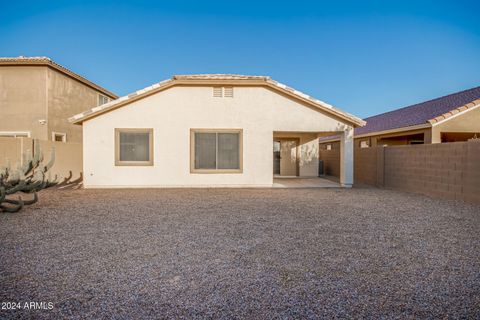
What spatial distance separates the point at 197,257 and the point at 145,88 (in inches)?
340

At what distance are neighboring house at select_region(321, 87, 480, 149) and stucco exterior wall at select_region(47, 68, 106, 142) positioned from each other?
18.4 m

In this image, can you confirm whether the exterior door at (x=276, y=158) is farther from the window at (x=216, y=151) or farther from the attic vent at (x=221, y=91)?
the attic vent at (x=221, y=91)

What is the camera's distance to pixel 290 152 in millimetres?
16141

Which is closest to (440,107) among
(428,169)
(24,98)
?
(428,169)

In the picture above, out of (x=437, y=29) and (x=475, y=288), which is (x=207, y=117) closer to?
(x=475, y=288)

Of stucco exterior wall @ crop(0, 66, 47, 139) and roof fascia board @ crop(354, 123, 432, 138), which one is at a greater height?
stucco exterior wall @ crop(0, 66, 47, 139)

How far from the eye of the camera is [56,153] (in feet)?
41.5

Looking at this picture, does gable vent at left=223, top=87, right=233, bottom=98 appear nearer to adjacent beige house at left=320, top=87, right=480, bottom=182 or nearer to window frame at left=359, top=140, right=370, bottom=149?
adjacent beige house at left=320, top=87, right=480, bottom=182

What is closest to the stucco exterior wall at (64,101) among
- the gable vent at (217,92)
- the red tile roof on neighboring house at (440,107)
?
the gable vent at (217,92)

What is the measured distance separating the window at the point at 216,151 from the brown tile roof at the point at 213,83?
205 centimetres

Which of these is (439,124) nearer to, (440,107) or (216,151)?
(440,107)

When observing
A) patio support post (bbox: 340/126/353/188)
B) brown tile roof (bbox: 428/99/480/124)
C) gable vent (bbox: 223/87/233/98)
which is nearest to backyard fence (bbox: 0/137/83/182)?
gable vent (bbox: 223/87/233/98)

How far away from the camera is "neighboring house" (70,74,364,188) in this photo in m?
10.9

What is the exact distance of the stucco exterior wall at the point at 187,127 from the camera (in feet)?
35.6
